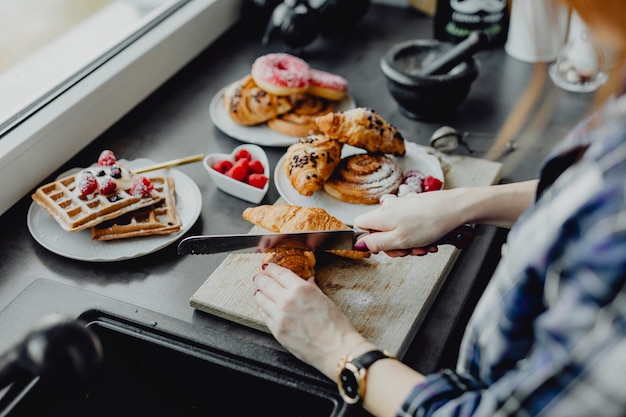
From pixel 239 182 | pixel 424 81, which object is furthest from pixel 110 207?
pixel 424 81

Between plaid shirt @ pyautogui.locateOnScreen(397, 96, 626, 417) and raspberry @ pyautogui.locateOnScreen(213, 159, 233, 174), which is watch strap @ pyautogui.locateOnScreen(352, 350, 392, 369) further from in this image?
raspberry @ pyautogui.locateOnScreen(213, 159, 233, 174)

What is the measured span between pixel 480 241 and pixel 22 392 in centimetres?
80

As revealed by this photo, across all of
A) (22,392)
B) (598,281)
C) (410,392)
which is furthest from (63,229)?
(598,281)

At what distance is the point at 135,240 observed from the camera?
1.23m

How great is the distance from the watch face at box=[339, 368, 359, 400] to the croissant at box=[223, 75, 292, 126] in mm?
750

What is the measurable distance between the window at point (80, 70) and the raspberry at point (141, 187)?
0.80 feet

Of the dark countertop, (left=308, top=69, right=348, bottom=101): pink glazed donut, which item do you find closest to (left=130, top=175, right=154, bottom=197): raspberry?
the dark countertop

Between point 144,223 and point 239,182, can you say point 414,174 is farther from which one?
point 144,223

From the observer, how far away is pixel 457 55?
1.50 m

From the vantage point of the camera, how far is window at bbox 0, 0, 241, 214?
1367mm

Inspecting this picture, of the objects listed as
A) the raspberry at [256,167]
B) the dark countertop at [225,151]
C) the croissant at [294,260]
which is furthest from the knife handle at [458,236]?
the raspberry at [256,167]

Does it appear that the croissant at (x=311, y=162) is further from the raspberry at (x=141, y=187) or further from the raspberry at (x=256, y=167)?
the raspberry at (x=141, y=187)

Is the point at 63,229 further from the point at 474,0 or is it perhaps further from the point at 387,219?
the point at 474,0

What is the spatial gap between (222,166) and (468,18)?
2.71 feet
